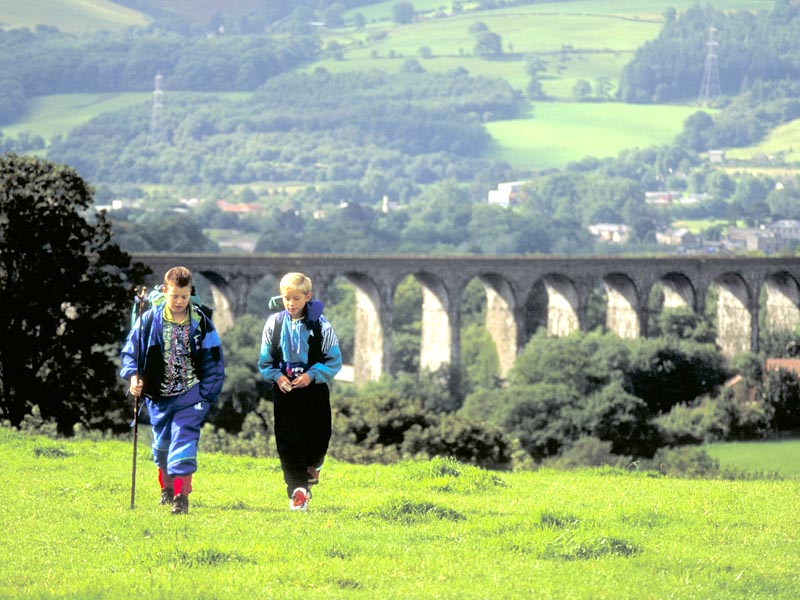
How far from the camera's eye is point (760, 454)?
198ft

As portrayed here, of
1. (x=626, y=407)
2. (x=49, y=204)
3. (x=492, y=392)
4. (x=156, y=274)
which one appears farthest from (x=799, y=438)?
(x=49, y=204)

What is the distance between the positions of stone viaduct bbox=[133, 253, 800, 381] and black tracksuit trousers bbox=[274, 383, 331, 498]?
70.6 m

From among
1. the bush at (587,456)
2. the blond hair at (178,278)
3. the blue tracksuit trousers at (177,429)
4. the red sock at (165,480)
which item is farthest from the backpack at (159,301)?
the bush at (587,456)

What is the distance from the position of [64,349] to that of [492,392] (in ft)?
142

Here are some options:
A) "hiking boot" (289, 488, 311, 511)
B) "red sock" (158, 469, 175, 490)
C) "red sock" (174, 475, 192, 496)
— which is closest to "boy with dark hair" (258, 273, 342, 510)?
"hiking boot" (289, 488, 311, 511)

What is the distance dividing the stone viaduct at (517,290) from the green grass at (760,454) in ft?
98.6

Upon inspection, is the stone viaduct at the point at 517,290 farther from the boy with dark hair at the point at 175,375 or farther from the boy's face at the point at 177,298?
the boy's face at the point at 177,298

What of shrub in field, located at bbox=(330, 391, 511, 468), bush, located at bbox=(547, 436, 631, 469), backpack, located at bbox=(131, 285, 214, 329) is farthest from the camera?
bush, located at bbox=(547, 436, 631, 469)

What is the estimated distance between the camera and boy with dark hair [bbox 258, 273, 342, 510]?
Answer: 13203 millimetres

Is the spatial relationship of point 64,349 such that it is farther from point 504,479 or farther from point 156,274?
point 156,274

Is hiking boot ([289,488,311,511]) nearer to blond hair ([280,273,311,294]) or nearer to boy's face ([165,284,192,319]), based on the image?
blond hair ([280,273,311,294])

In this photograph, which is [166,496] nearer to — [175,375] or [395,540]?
[175,375]

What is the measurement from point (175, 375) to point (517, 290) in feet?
275

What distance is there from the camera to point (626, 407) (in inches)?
2586
